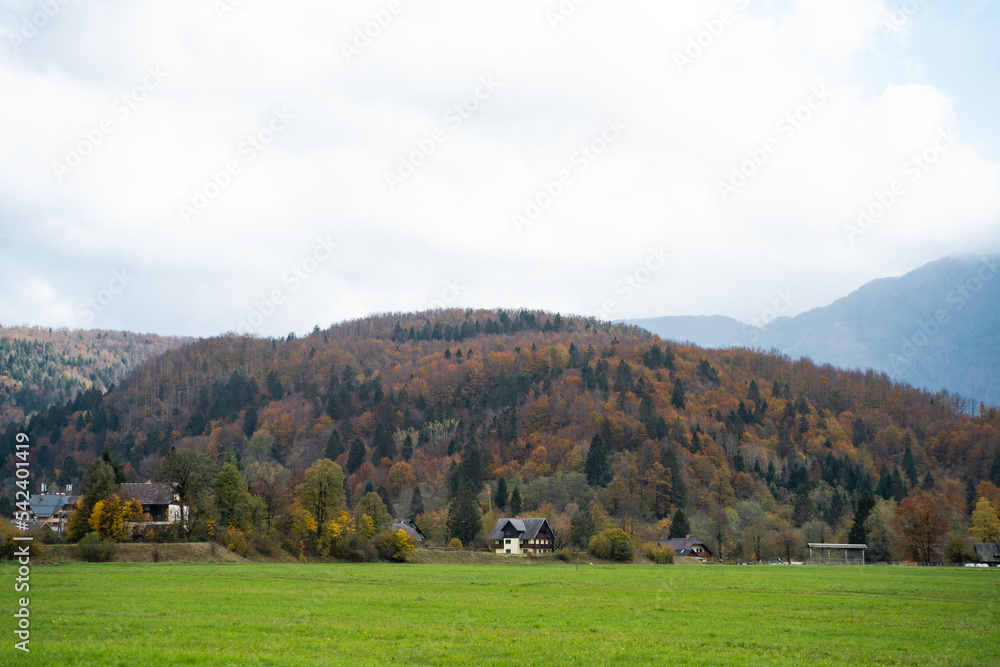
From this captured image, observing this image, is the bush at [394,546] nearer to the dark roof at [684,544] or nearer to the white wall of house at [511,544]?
the white wall of house at [511,544]

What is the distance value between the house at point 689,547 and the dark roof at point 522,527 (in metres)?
19.8

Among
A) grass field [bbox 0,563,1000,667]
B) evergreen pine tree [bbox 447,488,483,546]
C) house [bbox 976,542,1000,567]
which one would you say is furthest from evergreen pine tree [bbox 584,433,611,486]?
grass field [bbox 0,563,1000,667]

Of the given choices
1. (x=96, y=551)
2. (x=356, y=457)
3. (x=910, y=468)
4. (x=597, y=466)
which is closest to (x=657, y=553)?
(x=597, y=466)

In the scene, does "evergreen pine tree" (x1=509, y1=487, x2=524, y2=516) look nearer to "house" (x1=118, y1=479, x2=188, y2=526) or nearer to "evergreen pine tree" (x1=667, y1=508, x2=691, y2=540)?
"evergreen pine tree" (x1=667, y1=508, x2=691, y2=540)

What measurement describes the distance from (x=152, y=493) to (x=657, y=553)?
63.3 metres

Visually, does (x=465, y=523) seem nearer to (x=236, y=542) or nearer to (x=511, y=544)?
(x=511, y=544)

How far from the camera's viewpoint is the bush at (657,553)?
101688 mm

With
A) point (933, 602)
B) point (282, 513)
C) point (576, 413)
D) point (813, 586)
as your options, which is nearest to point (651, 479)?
point (576, 413)

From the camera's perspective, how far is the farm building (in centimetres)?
11394

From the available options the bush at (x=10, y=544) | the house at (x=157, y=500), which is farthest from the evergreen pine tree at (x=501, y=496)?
the bush at (x=10, y=544)

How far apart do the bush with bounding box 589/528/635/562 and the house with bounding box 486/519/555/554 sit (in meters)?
19.6

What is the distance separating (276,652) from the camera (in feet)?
68.1

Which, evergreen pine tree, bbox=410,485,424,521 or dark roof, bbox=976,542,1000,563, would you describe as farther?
evergreen pine tree, bbox=410,485,424,521

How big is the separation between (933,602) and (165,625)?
35.0 m
